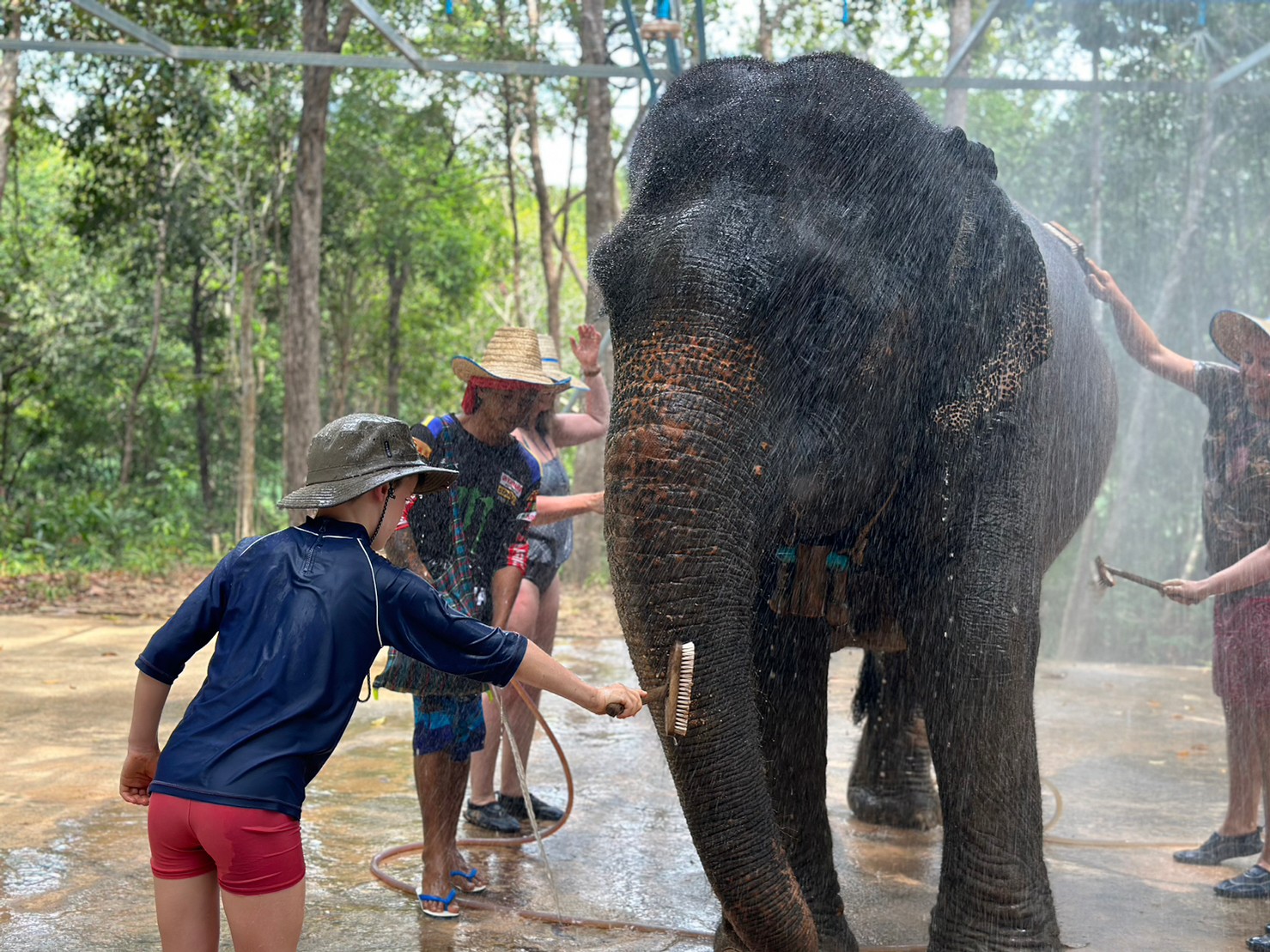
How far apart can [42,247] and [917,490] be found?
65.3 feet

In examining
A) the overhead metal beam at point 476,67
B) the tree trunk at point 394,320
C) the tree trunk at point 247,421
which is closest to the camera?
the overhead metal beam at point 476,67

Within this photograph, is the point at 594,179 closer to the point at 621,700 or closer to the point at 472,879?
the point at 472,879

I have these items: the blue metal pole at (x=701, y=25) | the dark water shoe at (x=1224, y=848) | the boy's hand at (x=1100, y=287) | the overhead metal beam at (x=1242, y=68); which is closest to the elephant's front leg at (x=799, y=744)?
the dark water shoe at (x=1224, y=848)

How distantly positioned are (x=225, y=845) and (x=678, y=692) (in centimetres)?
92

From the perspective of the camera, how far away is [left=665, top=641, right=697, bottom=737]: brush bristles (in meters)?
2.79

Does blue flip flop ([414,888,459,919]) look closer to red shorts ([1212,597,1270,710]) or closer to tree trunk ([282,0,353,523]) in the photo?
red shorts ([1212,597,1270,710])

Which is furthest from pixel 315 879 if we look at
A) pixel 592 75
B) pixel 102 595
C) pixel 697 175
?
pixel 102 595

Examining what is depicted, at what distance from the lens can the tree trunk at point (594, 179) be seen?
13320 millimetres

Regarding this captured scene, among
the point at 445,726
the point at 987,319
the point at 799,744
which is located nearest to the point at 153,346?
the point at 445,726

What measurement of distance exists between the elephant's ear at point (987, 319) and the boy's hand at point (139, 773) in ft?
6.77

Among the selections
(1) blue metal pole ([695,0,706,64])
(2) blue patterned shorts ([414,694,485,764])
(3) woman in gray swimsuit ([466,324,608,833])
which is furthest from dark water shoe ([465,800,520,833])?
(1) blue metal pole ([695,0,706,64])

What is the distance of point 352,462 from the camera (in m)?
2.77

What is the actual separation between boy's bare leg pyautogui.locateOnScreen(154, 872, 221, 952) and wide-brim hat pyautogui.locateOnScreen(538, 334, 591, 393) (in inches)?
95.3

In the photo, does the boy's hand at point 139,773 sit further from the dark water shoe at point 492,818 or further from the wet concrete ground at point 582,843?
the dark water shoe at point 492,818
